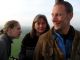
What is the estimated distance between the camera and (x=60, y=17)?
4.46 metres

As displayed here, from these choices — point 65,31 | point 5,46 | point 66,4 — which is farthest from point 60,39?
point 5,46

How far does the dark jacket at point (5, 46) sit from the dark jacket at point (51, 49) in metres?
0.72

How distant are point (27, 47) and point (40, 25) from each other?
1.63ft

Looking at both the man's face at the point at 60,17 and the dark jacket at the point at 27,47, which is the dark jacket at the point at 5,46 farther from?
the man's face at the point at 60,17

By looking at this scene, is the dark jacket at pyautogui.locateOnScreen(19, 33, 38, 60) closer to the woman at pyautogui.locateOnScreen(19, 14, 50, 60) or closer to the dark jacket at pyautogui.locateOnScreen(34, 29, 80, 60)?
the woman at pyautogui.locateOnScreen(19, 14, 50, 60)

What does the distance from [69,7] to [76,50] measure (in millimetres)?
684

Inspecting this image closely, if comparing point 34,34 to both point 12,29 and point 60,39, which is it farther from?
point 60,39

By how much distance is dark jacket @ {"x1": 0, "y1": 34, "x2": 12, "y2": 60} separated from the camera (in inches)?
201

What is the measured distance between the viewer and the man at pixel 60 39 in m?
4.46

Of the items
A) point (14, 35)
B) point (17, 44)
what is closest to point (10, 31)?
point (14, 35)

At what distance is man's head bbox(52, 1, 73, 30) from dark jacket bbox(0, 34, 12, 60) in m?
1.14

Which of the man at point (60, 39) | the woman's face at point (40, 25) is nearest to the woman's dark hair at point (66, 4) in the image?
the man at point (60, 39)

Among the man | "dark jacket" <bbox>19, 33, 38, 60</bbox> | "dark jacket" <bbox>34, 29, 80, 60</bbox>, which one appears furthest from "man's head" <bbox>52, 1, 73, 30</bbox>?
"dark jacket" <bbox>19, 33, 38, 60</bbox>

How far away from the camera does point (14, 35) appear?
5441 mm
